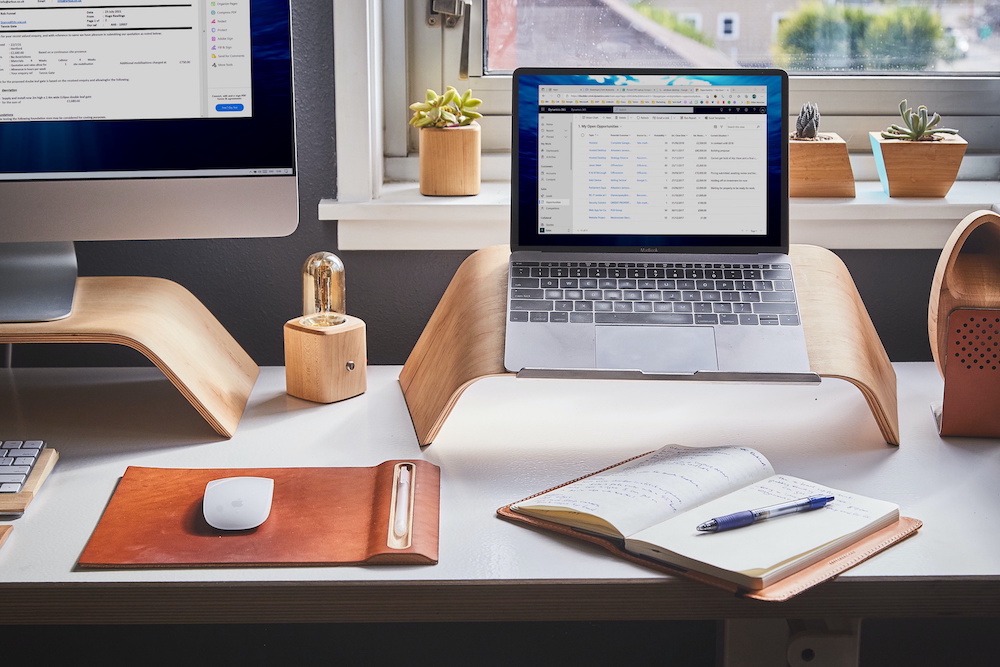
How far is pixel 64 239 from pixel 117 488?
0.99 ft

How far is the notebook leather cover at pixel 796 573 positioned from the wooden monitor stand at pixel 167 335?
0.36 metres

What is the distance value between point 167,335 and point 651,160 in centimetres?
54

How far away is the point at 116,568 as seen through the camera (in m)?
0.71

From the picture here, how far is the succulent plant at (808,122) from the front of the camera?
126 cm

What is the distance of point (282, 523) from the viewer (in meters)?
0.78

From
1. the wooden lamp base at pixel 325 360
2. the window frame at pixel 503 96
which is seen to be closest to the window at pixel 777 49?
the window frame at pixel 503 96

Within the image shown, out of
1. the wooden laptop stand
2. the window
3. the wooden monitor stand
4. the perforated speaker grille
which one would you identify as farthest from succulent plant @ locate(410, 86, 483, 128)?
the perforated speaker grille

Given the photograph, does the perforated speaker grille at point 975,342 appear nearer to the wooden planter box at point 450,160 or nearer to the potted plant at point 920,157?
the potted plant at point 920,157

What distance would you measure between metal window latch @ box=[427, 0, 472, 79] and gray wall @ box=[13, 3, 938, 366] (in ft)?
0.74

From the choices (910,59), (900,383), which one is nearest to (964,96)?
(910,59)

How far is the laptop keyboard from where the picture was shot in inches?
38.4

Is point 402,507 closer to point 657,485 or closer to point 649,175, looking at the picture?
point 657,485

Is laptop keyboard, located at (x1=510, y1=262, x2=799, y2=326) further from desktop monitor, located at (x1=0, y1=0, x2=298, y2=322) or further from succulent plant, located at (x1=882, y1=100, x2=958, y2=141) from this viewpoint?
succulent plant, located at (x1=882, y1=100, x2=958, y2=141)

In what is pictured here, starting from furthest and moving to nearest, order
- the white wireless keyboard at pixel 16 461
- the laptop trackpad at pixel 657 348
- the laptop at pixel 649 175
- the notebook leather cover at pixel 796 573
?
the laptop at pixel 649 175 < the laptop trackpad at pixel 657 348 < the white wireless keyboard at pixel 16 461 < the notebook leather cover at pixel 796 573
